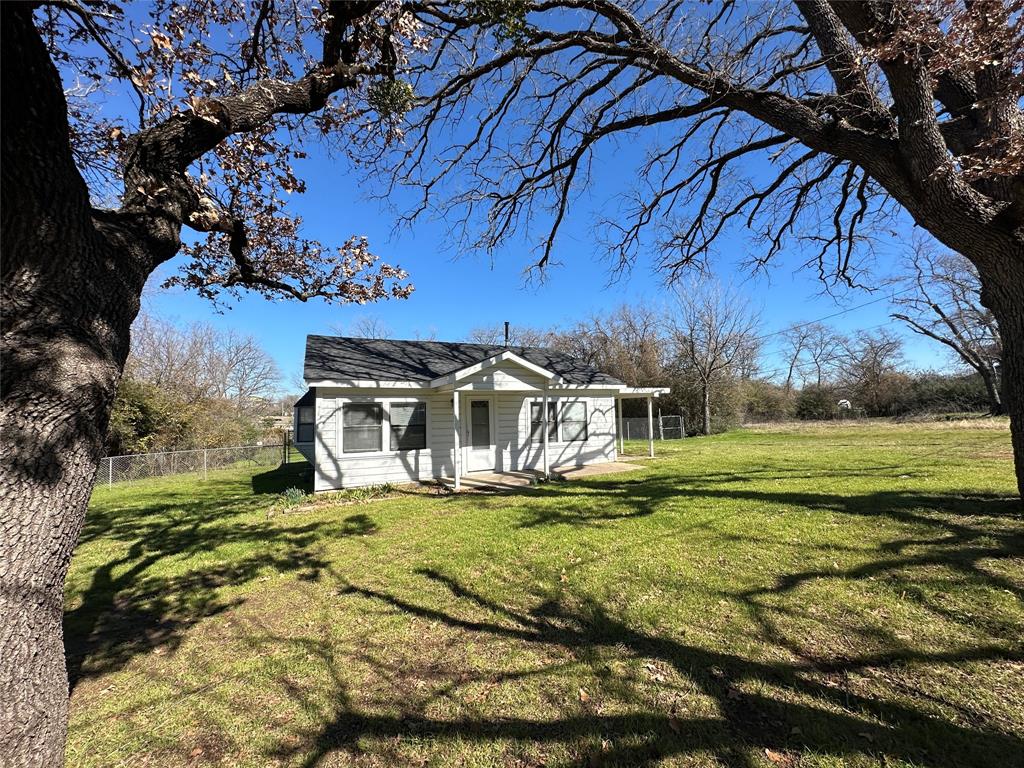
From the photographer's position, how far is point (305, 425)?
1523 centimetres

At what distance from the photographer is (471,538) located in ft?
18.7

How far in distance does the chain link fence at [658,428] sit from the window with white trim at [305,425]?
16711mm

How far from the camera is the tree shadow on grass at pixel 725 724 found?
6.82ft

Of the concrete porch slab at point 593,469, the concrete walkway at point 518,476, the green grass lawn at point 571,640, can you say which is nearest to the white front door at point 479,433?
the concrete walkway at point 518,476

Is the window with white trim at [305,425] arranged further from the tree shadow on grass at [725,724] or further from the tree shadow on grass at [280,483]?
the tree shadow on grass at [725,724]

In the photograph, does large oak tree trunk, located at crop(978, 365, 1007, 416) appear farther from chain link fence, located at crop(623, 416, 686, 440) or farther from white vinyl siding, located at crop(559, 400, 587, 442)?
white vinyl siding, located at crop(559, 400, 587, 442)

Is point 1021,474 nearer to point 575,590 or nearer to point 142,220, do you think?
point 575,590

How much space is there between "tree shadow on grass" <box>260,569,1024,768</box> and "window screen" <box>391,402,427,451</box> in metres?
7.40

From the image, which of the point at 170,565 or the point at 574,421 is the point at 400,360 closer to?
the point at 574,421

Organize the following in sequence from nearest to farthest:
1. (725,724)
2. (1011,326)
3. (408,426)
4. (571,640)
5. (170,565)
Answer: (725,724)
(571,640)
(1011,326)
(170,565)
(408,426)

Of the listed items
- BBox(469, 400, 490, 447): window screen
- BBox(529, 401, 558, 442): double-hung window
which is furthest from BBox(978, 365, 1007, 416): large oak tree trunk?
BBox(469, 400, 490, 447): window screen

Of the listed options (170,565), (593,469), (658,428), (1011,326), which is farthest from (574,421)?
(658,428)

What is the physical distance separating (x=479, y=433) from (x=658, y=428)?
51.9ft

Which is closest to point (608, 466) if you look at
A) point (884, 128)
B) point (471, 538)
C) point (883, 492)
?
point (883, 492)
